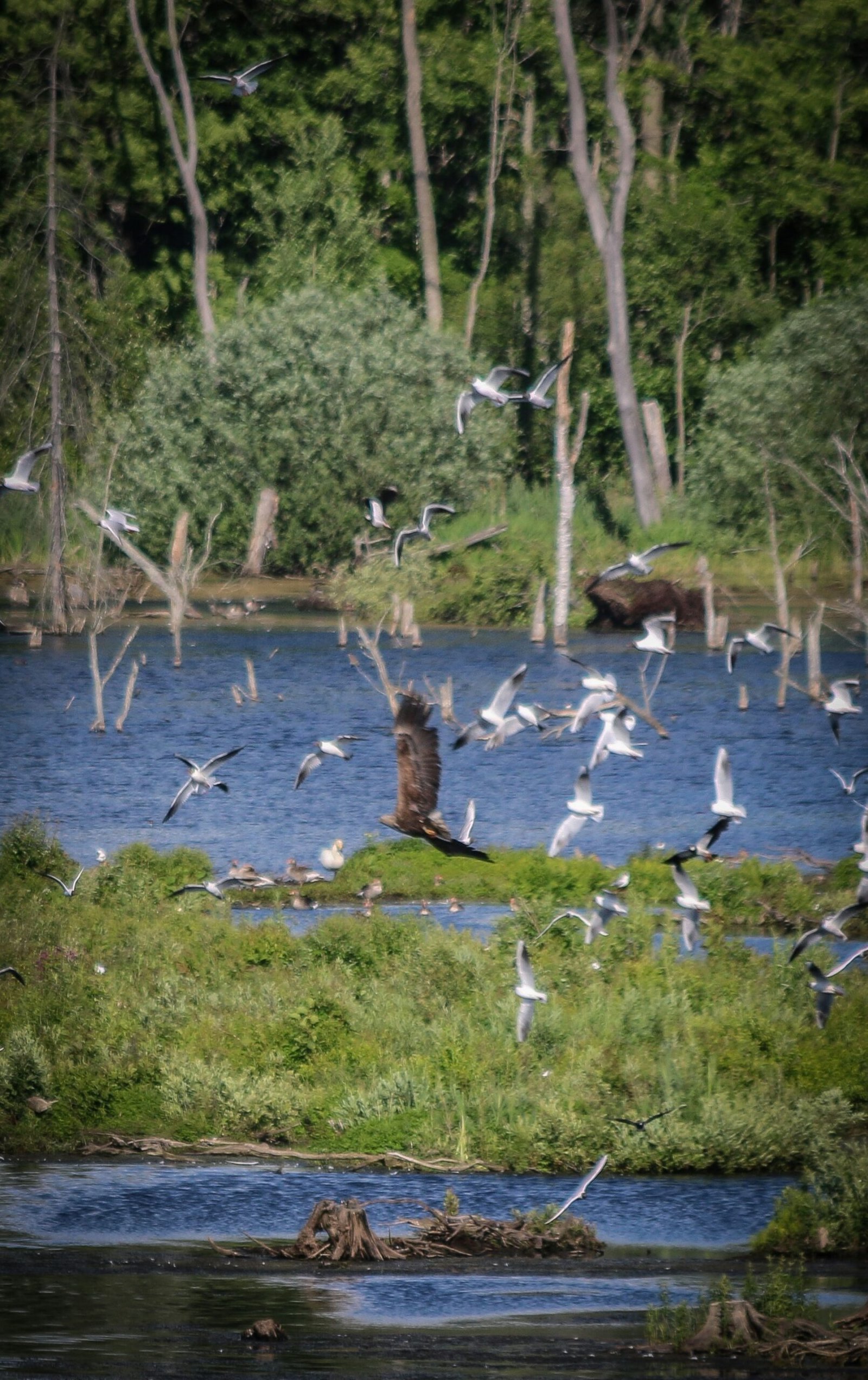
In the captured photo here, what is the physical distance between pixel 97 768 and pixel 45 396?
20072 mm

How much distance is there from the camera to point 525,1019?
1927 cm

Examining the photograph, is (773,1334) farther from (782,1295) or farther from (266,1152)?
(266,1152)

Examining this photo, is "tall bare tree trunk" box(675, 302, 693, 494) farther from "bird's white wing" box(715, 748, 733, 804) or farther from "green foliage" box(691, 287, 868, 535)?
"bird's white wing" box(715, 748, 733, 804)

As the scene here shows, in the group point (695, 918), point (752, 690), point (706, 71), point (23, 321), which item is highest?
point (706, 71)

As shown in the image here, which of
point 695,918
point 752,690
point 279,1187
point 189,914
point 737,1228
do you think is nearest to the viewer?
point 737,1228

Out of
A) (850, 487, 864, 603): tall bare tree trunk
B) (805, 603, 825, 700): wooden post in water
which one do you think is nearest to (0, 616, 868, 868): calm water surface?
(805, 603, 825, 700): wooden post in water

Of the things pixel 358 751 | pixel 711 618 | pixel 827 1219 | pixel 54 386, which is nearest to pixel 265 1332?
pixel 827 1219

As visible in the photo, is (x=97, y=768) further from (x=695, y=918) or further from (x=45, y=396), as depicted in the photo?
(x=695, y=918)

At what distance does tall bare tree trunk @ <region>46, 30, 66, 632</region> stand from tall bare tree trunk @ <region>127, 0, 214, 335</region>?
11.1m

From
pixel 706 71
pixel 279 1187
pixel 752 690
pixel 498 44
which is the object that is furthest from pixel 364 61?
pixel 279 1187

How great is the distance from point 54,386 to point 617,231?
23456 millimetres

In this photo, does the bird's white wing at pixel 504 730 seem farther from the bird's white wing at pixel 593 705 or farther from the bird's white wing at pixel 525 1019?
the bird's white wing at pixel 525 1019

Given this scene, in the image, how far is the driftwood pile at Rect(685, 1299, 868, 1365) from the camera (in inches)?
517

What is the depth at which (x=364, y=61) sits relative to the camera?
264 feet
